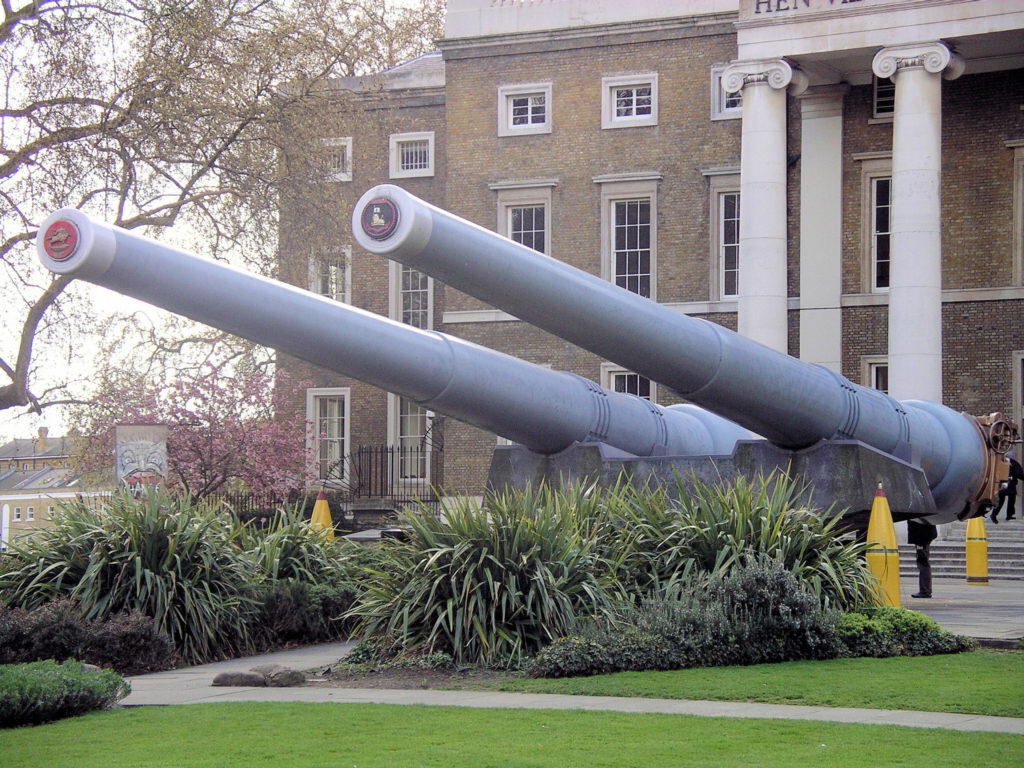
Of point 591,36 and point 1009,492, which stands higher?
point 591,36

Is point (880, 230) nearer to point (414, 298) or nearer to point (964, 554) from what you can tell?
point (964, 554)

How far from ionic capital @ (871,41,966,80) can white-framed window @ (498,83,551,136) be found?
8.61 metres

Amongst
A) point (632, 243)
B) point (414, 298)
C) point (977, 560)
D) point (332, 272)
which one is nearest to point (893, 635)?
point (977, 560)

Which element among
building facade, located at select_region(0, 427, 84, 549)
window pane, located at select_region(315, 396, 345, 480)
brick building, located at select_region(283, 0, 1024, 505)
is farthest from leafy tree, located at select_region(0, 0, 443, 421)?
building facade, located at select_region(0, 427, 84, 549)

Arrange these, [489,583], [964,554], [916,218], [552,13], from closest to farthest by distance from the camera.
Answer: [489,583] < [964,554] < [916,218] < [552,13]

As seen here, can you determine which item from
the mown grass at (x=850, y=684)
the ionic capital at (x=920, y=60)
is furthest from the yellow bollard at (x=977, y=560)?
the ionic capital at (x=920, y=60)

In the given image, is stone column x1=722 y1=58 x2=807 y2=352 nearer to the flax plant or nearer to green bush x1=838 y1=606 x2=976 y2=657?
the flax plant

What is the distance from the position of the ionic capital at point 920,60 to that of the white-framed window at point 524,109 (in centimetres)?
861

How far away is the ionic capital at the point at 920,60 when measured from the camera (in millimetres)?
29297

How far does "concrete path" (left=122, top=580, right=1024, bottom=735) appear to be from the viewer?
27.9ft

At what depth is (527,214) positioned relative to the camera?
3634 cm

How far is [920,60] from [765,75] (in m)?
3.11

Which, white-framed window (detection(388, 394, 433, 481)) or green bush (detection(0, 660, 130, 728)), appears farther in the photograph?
white-framed window (detection(388, 394, 433, 481))

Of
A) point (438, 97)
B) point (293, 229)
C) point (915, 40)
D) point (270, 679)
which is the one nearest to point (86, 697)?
point (270, 679)
